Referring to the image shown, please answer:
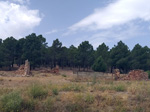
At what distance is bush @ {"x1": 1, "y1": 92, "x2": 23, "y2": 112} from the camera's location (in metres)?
8.12

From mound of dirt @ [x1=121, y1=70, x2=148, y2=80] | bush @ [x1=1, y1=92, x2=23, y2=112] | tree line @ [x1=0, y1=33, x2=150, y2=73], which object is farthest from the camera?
tree line @ [x1=0, y1=33, x2=150, y2=73]

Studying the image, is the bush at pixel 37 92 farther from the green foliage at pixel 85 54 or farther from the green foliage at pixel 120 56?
the green foliage at pixel 85 54

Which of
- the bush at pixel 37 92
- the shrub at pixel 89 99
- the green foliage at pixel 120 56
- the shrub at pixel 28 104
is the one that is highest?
the green foliage at pixel 120 56

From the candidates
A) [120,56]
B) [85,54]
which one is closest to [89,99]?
[120,56]

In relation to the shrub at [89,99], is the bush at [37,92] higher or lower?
higher

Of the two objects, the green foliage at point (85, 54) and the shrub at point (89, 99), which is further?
the green foliage at point (85, 54)

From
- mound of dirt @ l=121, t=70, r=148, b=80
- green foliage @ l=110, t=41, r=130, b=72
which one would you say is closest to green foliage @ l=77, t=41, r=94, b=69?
green foliage @ l=110, t=41, r=130, b=72

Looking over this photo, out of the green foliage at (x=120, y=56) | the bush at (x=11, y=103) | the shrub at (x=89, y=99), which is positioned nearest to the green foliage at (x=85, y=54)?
the green foliage at (x=120, y=56)

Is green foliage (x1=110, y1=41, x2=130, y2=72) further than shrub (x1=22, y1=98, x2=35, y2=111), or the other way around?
green foliage (x1=110, y1=41, x2=130, y2=72)

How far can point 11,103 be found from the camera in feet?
26.9

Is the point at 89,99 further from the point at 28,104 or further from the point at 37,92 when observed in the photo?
the point at 28,104

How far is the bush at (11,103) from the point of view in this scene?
26.6 ft

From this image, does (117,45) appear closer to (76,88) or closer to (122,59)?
(122,59)

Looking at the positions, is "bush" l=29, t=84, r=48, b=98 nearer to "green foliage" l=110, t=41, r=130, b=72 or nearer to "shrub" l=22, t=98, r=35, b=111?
"shrub" l=22, t=98, r=35, b=111
